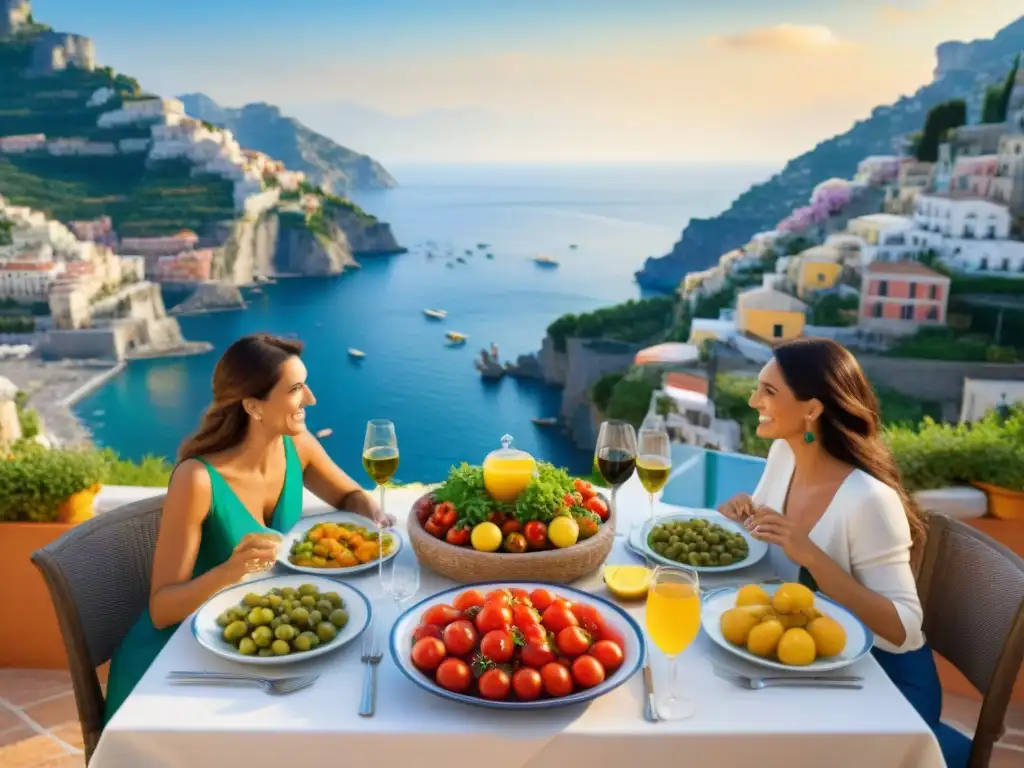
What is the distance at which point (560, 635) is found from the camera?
1.13m

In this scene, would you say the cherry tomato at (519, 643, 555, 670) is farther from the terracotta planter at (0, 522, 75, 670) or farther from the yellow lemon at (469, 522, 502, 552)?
the terracotta planter at (0, 522, 75, 670)

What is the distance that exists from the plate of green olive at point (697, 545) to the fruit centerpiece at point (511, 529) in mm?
119

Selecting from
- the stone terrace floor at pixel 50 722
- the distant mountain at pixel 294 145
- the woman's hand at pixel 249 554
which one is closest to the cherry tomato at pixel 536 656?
the woman's hand at pixel 249 554

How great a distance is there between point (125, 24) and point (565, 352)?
41.2ft

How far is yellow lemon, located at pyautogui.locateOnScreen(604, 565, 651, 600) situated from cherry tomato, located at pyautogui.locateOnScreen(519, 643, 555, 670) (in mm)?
316

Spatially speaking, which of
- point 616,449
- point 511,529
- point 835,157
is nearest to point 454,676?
point 511,529

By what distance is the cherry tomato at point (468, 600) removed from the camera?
121 centimetres

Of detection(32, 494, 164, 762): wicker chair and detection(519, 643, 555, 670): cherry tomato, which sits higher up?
detection(519, 643, 555, 670): cherry tomato

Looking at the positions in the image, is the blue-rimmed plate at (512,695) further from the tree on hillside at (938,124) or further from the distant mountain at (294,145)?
the distant mountain at (294,145)

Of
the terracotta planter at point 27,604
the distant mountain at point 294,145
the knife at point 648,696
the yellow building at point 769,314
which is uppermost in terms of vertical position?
the distant mountain at point 294,145

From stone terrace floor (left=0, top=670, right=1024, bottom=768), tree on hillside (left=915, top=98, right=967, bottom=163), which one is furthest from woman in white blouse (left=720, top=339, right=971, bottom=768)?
tree on hillside (left=915, top=98, right=967, bottom=163)

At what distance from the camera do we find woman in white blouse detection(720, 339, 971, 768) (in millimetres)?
1352

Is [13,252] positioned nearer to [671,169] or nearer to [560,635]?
[671,169]

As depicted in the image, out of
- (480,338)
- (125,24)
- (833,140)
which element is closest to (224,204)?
(125,24)
